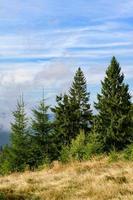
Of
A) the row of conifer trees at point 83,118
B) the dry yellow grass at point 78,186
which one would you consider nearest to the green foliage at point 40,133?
the row of conifer trees at point 83,118

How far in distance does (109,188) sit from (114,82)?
70.6m

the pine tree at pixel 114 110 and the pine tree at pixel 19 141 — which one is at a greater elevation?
the pine tree at pixel 114 110

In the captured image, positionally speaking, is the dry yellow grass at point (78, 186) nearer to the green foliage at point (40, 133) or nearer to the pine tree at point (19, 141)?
the pine tree at point (19, 141)

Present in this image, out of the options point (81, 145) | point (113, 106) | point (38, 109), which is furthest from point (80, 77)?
point (81, 145)

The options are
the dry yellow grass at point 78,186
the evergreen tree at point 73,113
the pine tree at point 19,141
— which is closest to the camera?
the dry yellow grass at point 78,186

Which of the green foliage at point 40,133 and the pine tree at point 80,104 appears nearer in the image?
the green foliage at point 40,133

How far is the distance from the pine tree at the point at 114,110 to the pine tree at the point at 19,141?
24.8 metres

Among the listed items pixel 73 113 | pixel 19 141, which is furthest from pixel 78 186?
pixel 73 113

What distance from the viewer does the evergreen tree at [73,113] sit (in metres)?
73.9

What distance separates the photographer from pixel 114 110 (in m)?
83.0

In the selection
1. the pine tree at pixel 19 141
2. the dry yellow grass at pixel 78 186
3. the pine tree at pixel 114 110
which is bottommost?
the dry yellow grass at pixel 78 186

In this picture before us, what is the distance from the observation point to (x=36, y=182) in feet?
59.5

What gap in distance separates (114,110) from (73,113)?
21.0 feet

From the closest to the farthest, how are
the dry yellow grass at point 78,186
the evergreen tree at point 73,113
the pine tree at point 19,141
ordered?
1. the dry yellow grass at point 78,186
2. the pine tree at point 19,141
3. the evergreen tree at point 73,113
